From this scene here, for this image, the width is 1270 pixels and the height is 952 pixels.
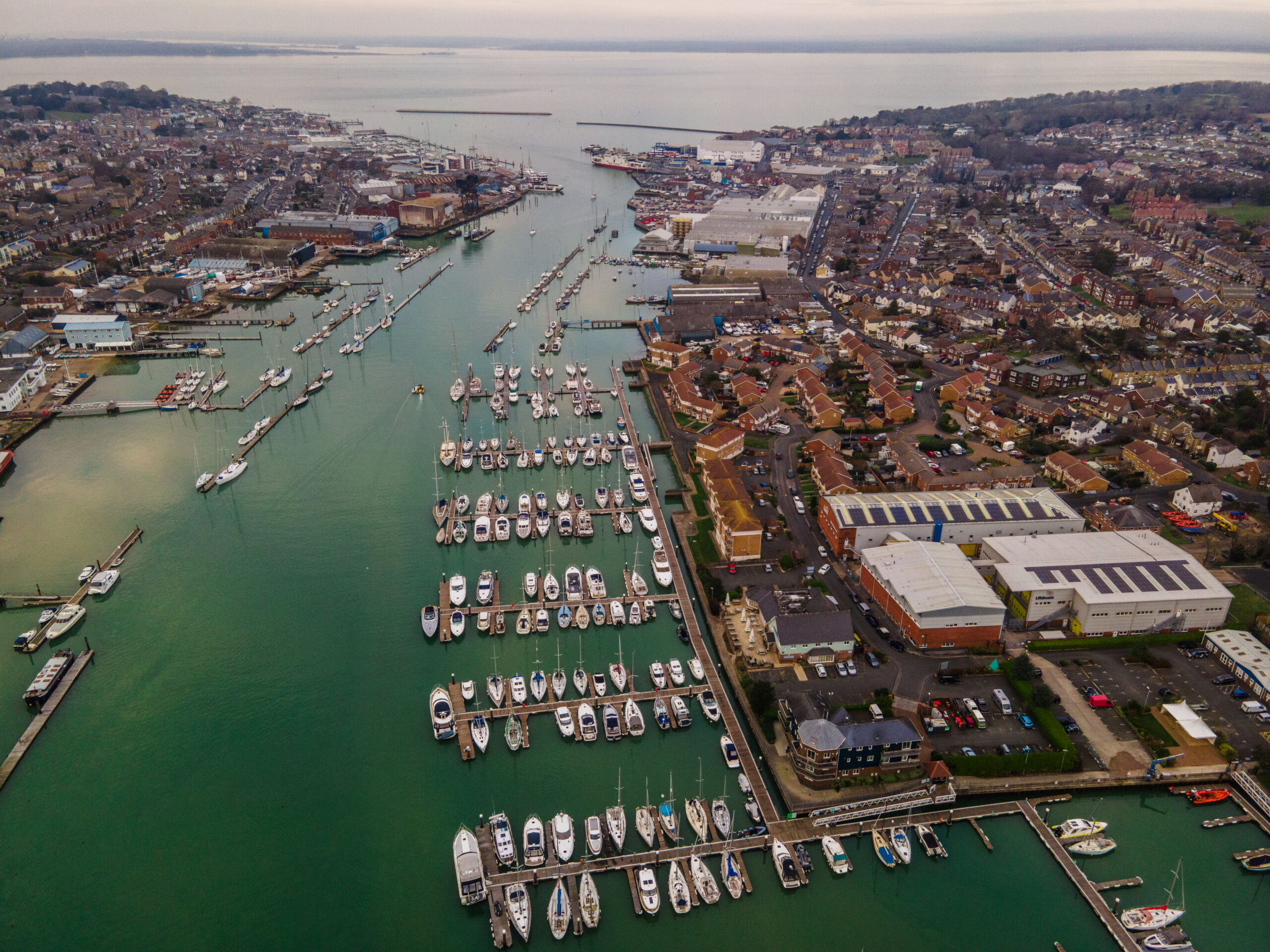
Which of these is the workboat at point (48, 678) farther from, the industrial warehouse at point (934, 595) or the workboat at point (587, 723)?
the industrial warehouse at point (934, 595)

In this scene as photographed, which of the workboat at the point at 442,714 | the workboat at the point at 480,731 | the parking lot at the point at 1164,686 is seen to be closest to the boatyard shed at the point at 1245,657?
the parking lot at the point at 1164,686

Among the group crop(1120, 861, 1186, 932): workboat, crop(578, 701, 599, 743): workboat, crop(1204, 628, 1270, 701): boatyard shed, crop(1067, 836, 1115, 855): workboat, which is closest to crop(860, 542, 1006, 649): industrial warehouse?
crop(1204, 628, 1270, 701): boatyard shed

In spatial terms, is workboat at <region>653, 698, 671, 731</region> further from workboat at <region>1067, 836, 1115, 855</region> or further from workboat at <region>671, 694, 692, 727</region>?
Result: workboat at <region>1067, 836, 1115, 855</region>

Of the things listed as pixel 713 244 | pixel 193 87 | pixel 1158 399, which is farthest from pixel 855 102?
pixel 1158 399

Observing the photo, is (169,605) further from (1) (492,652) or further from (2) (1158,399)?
(2) (1158,399)

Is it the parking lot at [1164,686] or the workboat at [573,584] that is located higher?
the parking lot at [1164,686]

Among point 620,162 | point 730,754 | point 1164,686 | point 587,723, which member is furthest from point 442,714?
point 620,162
